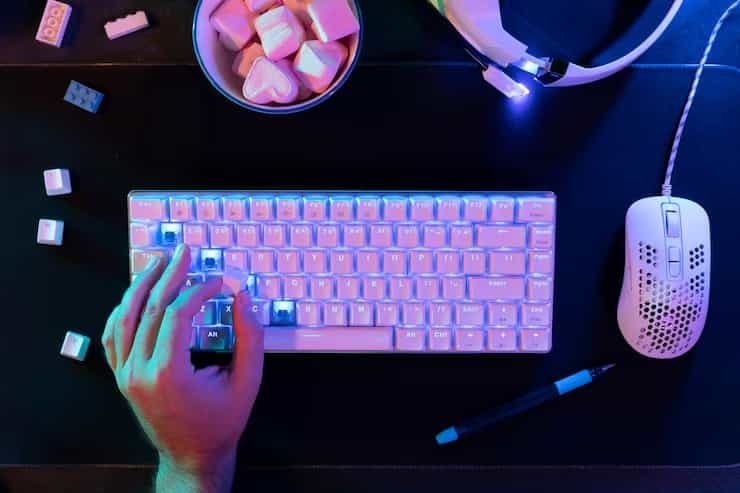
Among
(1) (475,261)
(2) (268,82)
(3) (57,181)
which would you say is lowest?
(1) (475,261)

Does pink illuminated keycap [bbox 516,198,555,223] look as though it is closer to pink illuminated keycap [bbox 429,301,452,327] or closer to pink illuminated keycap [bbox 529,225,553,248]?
pink illuminated keycap [bbox 529,225,553,248]

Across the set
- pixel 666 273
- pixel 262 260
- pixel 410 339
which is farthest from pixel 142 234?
pixel 666 273

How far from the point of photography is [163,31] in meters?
0.82

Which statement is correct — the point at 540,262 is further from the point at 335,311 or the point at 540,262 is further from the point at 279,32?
the point at 279,32

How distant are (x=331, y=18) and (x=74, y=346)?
559 millimetres

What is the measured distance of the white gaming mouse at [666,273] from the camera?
0.78 metres

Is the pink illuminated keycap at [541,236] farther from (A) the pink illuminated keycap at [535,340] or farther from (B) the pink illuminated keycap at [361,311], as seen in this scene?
(B) the pink illuminated keycap at [361,311]

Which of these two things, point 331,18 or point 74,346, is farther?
point 74,346

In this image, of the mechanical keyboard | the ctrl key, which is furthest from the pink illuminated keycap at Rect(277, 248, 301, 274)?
the ctrl key

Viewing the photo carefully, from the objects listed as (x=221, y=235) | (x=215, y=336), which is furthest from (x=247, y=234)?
(x=215, y=336)

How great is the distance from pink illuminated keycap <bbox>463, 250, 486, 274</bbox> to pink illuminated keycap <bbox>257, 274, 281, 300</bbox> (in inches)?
9.5

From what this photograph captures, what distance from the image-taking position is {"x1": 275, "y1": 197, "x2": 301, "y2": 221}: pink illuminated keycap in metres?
0.78

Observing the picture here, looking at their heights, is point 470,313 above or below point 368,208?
below

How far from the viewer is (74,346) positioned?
0.85 m
